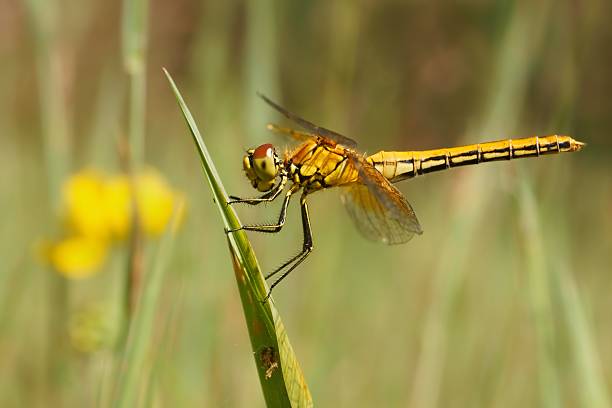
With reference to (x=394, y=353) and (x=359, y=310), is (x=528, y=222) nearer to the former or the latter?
(x=394, y=353)

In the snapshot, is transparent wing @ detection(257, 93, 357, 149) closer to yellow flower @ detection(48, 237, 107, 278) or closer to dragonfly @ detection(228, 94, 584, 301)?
dragonfly @ detection(228, 94, 584, 301)

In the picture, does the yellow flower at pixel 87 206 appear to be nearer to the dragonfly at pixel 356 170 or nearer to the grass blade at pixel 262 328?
the dragonfly at pixel 356 170

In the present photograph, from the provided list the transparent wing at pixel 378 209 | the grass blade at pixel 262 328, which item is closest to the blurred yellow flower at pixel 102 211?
the transparent wing at pixel 378 209

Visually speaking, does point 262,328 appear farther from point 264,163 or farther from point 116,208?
point 116,208

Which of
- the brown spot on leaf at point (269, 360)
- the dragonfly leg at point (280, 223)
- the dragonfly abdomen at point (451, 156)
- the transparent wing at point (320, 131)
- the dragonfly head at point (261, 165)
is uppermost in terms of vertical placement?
the dragonfly abdomen at point (451, 156)

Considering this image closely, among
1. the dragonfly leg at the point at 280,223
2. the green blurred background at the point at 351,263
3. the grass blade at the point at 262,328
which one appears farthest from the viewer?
the green blurred background at the point at 351,263

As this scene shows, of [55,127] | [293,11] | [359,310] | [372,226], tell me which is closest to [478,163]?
[372,226]
